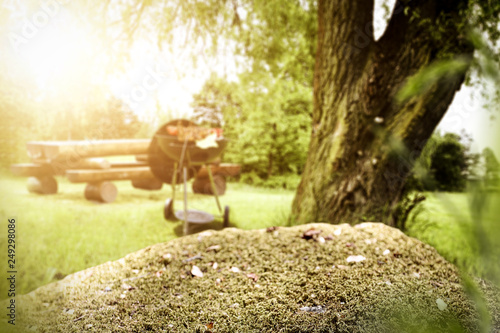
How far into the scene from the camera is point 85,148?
15.8 ft

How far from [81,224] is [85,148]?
1.53m

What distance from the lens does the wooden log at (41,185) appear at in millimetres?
4828

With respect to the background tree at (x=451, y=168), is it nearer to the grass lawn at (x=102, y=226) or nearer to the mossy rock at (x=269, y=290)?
the grass lawn at (x=102, y=226)

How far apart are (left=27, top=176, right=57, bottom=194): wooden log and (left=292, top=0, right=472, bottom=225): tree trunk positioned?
419cm

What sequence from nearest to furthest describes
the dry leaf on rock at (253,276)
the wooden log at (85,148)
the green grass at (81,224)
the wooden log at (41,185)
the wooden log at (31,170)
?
the dry leaf on rock at (253,276)
the green grass at (81,224)
the wooden log at (31,170)
the wooden log at (85,148)
the wooden log at (41,185)

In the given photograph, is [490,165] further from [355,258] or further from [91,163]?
[91,163]

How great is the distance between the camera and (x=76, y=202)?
16.7 feet

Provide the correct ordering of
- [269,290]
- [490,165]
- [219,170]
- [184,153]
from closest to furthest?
1. [490,165]
2. [269,290]
3. [184,153]
4. [219,170]

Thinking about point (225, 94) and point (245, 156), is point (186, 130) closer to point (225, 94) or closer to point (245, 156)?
point (225, 94)

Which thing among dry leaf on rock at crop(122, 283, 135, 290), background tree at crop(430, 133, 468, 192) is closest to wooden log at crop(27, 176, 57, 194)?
dry leaf on rock at crop(122, 283, 135, 290)

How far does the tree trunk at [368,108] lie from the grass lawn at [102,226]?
454mm

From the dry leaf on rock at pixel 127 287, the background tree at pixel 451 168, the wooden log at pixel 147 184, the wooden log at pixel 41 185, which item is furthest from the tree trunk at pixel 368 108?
the wooden log at pixel 147 184

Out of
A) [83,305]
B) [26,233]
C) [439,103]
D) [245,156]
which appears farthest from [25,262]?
[245,156]

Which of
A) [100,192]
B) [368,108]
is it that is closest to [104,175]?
[100,192]
